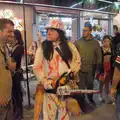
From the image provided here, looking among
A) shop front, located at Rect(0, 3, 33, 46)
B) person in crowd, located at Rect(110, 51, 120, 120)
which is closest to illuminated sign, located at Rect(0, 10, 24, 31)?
shop front, located at Rect(0, 3, 33, 46)

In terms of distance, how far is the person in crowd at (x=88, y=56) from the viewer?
4637 millimetres

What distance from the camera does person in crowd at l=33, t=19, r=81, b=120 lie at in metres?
2.70

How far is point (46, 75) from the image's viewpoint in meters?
2.72

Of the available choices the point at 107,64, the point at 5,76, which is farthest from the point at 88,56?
the point at 5,76

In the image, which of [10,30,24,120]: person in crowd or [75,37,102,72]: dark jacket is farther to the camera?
[75,37,102,72]: dark jacket

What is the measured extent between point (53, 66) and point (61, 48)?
21 centimetres

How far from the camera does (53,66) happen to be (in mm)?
2711

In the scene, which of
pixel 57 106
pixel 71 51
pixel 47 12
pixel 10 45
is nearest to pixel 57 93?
pixel 57 106

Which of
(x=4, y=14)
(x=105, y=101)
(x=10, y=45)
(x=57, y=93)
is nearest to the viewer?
(x=57, y=93)

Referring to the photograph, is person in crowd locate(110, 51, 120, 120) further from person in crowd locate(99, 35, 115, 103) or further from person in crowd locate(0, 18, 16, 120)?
person in crowd locate(99, 35, 115, 103)

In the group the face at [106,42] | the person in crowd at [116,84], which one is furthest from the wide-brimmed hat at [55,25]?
the face at [106,42]

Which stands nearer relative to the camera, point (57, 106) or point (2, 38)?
point (2, 38)

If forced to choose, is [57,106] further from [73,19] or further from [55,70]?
[73,19]

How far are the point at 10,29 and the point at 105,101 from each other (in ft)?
10.3
